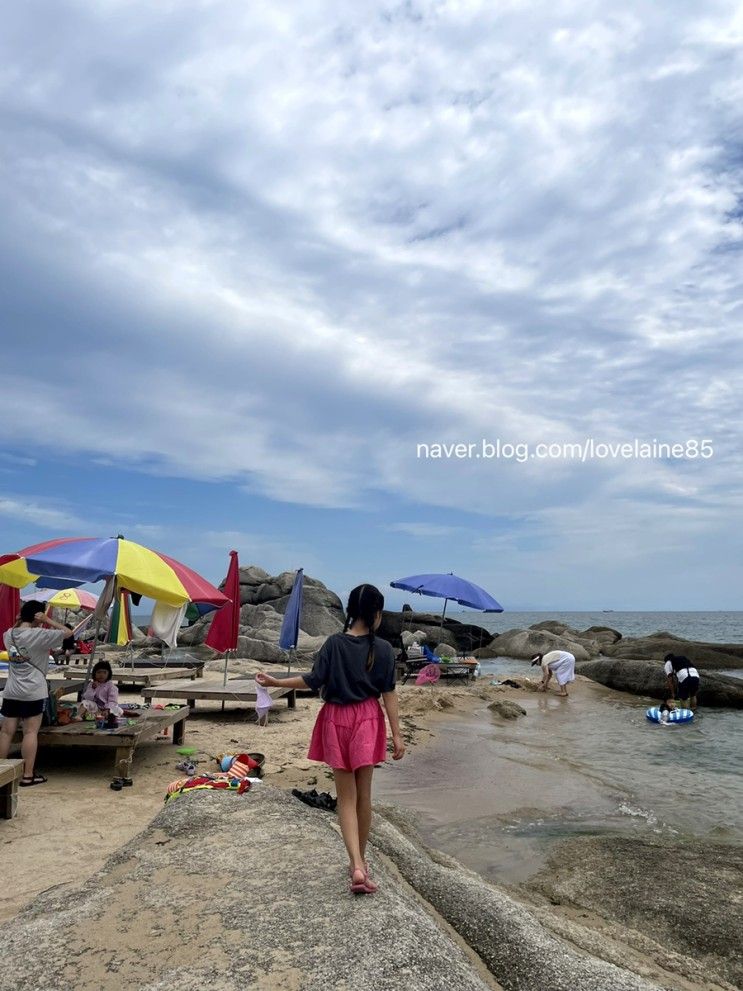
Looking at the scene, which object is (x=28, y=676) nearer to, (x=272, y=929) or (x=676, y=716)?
(x=272, y=929)

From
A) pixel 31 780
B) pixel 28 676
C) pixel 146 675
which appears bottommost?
pixel 31 780

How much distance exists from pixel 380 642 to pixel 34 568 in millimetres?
5858

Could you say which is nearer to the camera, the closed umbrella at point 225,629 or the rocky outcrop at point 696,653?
the closed umbrella at point 225,629

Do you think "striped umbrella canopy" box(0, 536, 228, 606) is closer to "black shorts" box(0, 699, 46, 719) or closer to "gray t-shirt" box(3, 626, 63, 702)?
"gray t-shirt" box(3, 626, 63, 702)

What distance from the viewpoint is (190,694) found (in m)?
12.4

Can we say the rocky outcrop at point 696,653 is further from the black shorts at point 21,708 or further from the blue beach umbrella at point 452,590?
the black shorts at point 21,708

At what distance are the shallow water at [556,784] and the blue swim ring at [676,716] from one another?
9.6 inches

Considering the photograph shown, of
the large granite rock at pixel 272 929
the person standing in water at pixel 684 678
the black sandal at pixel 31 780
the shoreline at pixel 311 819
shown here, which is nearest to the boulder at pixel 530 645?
the person standing in water at pixel 684 678

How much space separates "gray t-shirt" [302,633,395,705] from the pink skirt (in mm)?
66

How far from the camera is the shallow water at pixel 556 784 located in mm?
7598

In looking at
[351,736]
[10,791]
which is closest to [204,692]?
[10,791]

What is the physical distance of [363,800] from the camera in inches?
166

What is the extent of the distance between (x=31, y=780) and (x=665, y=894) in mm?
6825

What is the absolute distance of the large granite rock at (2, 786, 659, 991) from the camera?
119 inches
